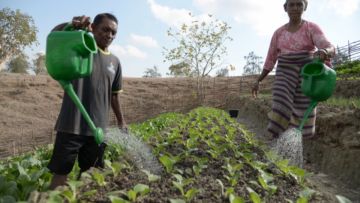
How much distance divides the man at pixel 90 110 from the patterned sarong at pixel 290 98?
1.64 metres

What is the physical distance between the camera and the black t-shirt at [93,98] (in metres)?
2.37

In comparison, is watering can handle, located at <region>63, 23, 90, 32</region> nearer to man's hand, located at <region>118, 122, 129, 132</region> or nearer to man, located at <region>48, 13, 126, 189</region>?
man, located at <region>48, 13, 126, 189</region>

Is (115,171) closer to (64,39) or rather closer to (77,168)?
(77,168)

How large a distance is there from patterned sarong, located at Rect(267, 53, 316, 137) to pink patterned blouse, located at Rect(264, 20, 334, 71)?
0.22 ft

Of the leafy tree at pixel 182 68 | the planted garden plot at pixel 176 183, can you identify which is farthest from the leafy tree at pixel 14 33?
the planted garden plot at pixel 176 183

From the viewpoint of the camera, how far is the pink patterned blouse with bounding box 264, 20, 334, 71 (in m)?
3.30

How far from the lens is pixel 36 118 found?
16.8 meters

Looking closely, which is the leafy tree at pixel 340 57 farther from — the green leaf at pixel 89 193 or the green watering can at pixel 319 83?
the green leaf at pixel 89 193

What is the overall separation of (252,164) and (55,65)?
1683 millimetres

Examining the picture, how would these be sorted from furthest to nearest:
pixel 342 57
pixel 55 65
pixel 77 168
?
1. pixel 342 57
2. pixel 77 168
3. pixel 55 65

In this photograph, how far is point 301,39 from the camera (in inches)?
136

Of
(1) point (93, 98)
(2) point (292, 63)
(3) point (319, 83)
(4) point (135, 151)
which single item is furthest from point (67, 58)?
(2) point (292, 63)

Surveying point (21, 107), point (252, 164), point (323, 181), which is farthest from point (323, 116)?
point (21, 107)

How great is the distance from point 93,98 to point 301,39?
206 cm
